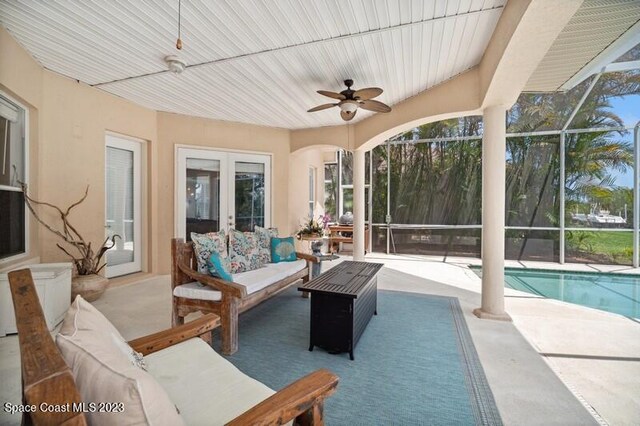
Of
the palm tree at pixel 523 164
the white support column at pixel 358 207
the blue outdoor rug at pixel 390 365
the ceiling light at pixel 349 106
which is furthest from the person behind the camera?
the palm tree at pixel 523 164

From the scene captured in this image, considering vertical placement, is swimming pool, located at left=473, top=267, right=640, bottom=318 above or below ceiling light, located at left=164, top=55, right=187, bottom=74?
below

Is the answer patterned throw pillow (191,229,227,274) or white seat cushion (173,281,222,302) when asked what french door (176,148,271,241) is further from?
white seat cushion (173,281,222,302)

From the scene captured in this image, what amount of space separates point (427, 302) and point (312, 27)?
3.43m

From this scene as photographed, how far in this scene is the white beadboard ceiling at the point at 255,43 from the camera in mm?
2537

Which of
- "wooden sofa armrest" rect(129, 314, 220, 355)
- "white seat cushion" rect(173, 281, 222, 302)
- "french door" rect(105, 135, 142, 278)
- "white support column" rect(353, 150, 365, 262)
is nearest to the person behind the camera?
"wooden sofa armrest" rect(129, 314, 220, 355)

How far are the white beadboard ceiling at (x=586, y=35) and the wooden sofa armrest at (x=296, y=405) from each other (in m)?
3.43

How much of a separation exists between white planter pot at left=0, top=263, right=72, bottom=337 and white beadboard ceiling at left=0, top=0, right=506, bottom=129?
7.44 ft

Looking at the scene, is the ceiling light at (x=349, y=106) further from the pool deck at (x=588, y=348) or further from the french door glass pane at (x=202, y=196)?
the pool deck at (x=588, y=348)

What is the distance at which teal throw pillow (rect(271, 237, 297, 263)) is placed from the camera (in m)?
4.04

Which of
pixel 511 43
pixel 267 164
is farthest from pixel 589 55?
pixel 267 164

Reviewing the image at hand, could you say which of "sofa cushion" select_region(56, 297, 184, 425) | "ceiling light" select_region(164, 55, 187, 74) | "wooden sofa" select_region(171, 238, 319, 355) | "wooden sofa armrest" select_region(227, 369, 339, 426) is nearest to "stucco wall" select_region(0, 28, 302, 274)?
"ceiling light" select_region(164, 55, 187, 74)

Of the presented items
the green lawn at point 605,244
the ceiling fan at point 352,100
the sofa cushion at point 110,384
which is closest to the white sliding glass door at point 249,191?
the ceiling fan at point 352,100

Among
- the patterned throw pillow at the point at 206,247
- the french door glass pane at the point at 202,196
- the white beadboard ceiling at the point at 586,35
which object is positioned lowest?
the patterned throw pillow at the point at 206,247

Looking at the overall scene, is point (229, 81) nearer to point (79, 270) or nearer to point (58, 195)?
point (58, 195)
